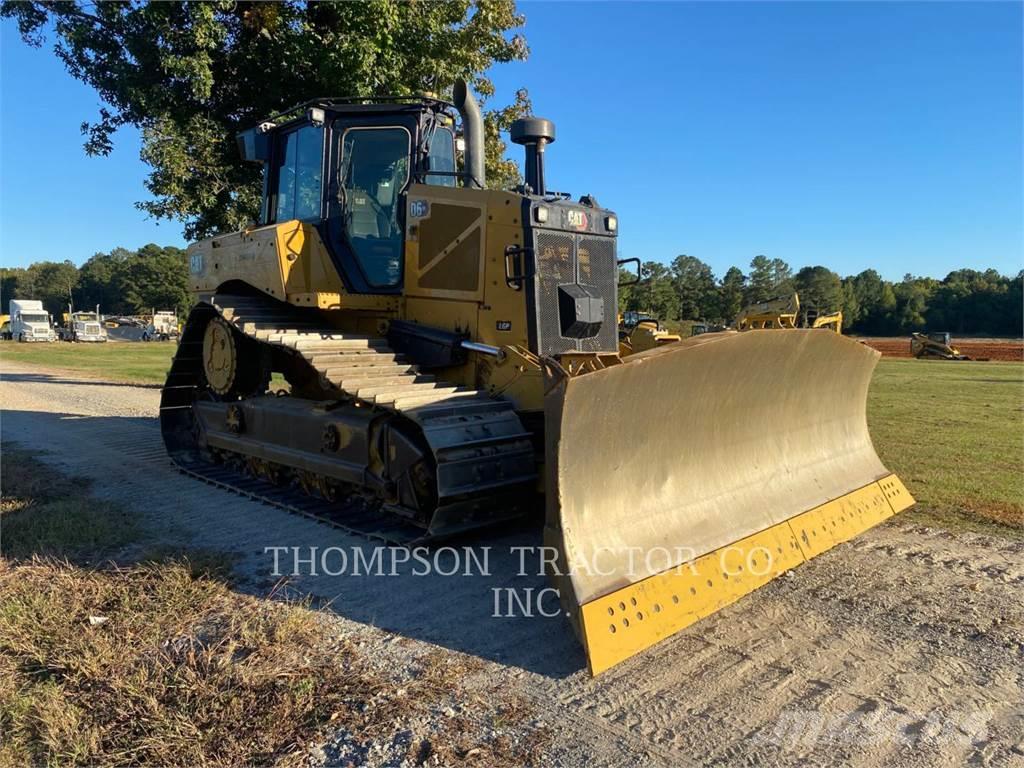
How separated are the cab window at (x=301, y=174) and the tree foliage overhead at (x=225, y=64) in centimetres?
373

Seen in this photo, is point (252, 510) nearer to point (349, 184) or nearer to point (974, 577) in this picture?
point (349, 184)

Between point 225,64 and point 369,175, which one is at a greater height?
point 225,64

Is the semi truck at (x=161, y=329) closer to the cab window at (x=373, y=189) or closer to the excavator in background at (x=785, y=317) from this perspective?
the excavator in background at (x=785, y=317)

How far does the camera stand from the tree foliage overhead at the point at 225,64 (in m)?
9.76

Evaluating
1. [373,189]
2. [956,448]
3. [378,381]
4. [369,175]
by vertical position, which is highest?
[369,175]

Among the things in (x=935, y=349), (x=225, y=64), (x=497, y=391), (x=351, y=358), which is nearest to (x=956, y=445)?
(x=497, y=391)

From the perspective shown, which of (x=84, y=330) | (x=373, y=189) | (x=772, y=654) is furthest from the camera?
(x=84, y=330)

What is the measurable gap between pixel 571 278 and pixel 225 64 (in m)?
7.91

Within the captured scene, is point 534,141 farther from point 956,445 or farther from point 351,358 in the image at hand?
point 956,445

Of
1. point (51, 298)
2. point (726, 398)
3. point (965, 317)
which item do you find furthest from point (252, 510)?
point (51, 298)

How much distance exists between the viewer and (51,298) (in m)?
98.3

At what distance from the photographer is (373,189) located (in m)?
6.19

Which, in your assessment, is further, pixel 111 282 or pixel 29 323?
pixel 111 282

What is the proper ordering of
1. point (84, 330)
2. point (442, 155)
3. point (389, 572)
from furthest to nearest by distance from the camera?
point (84, 330)
point (442, 155)
point (389, 572)
